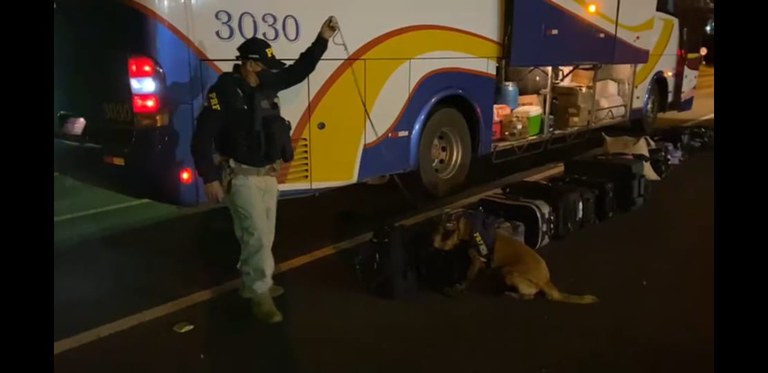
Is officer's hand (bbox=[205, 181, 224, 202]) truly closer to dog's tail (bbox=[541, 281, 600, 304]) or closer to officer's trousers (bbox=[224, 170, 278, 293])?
officer's trousers (bbox=[224, 170, 278, 293])

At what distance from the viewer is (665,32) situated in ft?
39.0

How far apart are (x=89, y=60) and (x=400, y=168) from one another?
2999mm

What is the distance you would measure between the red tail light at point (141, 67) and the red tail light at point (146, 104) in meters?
0.15

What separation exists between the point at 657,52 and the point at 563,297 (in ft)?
27.0

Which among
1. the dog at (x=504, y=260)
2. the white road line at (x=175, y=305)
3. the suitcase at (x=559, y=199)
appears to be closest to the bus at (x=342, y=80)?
the white road line at (x=175, y=305)

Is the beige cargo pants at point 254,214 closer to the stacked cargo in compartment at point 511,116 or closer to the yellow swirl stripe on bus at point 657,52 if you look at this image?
the stacked cargo in compartment at point 511,116

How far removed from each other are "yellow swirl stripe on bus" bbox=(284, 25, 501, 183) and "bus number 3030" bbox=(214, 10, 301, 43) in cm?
56

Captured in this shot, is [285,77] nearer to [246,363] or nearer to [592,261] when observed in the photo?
[246,363]

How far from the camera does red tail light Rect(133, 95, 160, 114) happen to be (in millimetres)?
5066

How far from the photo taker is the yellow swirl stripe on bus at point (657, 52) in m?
11.5

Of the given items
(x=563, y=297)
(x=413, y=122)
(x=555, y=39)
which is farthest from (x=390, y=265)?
(x=555, y=39)

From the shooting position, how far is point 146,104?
5.09m

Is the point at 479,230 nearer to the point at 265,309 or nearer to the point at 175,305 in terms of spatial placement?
the point at 265,309

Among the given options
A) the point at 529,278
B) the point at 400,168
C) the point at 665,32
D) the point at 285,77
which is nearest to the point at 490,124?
the point at 400,168
